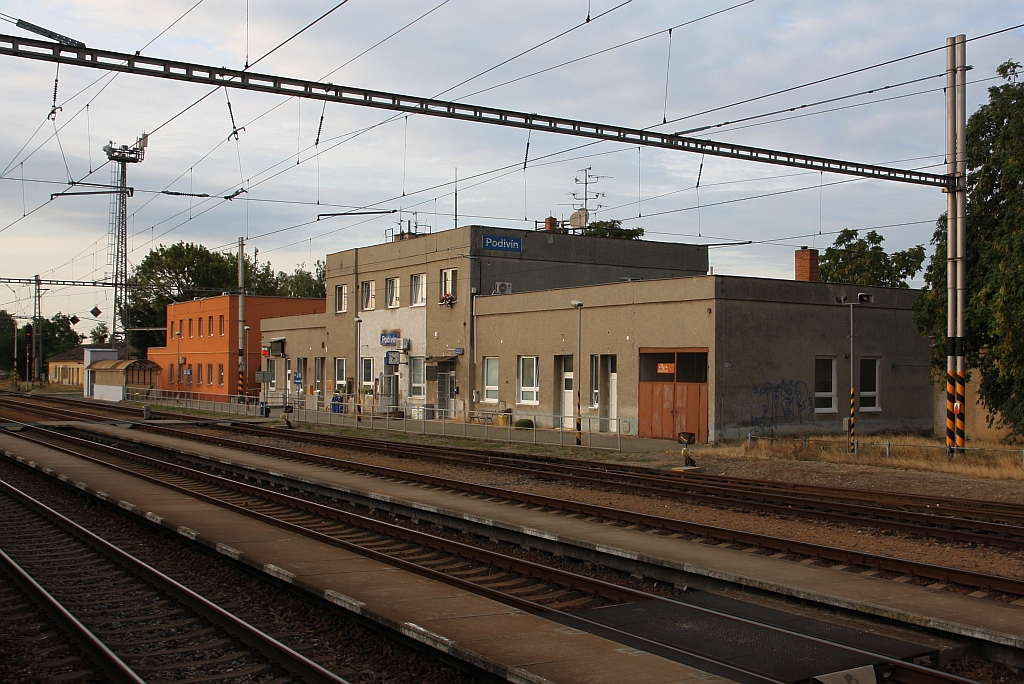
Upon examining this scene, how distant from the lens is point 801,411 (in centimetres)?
2927

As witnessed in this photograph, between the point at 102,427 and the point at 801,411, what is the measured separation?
28.0 metres

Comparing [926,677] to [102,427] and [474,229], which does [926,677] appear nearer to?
[474,229]

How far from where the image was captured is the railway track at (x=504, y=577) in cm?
713

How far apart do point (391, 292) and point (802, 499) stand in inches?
1240

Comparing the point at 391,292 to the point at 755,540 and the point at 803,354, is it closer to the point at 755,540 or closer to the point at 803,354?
the point at 803,354

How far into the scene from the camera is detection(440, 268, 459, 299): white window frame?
3975 cm

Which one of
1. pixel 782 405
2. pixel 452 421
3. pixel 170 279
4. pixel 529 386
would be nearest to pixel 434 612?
pixel 782 405

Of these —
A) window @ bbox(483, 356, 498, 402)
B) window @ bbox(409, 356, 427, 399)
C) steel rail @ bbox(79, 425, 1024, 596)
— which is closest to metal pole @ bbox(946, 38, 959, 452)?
steel rail @ bbox(79, 425, 1024, 596)

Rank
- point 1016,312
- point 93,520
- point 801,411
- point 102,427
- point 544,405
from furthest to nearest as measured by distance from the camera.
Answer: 1. point 102,427
2. point 544,405
3. point 801,411
4. point 1016,312
5. point 93,520

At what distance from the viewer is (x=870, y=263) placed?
5512cm

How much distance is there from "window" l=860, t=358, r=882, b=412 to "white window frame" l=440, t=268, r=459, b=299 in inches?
662

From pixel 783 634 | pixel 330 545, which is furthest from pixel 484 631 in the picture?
pixel 330 545

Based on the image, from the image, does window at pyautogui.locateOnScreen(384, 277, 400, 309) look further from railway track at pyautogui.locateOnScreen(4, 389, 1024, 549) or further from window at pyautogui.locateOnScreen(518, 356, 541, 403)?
railway track at pyautogui.locateOnScreen(4, 389, 1024, 549)

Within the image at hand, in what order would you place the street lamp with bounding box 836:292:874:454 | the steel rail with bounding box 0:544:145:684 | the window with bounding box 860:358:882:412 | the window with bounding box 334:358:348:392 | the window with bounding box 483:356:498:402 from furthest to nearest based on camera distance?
the window with bounding box 334:358:348:392 < the window with bounding box 483:356:498:402 < the window with bounding box 860:358:882:412 < the street lamp with bounding box 836:292:874:454 < the steel rail with bounding box 0:544:145:684
